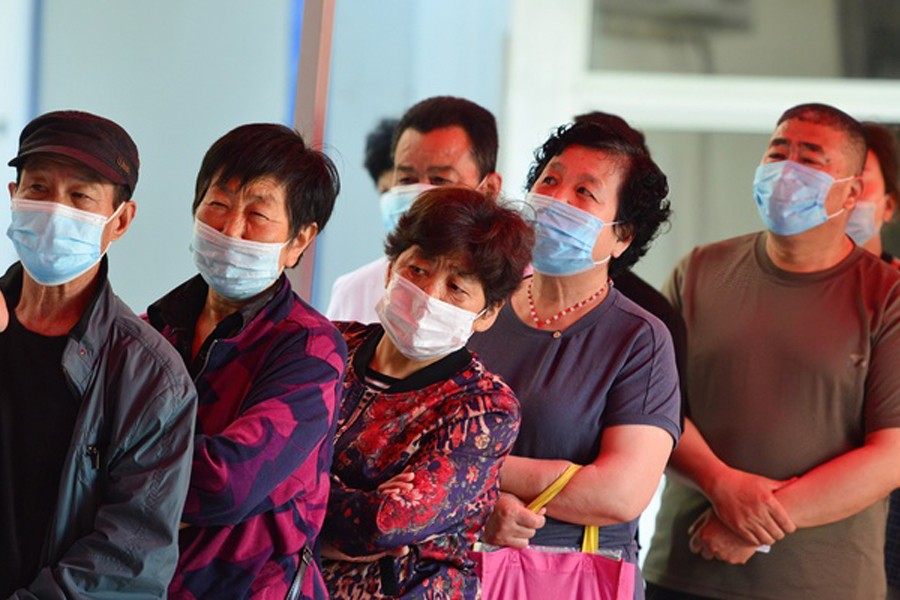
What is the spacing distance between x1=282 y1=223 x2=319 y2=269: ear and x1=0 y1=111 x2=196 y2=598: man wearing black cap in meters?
0.35

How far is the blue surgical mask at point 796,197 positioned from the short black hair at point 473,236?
41.0 inches

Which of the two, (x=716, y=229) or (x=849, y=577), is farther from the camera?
(x=716, y=229)

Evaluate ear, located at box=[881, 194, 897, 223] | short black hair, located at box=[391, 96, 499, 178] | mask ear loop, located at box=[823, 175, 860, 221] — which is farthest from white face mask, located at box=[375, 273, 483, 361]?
ear, located at box=[881, 194, 897, 223]

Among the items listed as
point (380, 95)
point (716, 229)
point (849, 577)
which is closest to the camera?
point (849, 577)

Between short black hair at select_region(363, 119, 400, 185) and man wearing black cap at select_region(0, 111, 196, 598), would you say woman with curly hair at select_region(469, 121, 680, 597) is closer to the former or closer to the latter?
man wearing black cap at select_region(0, 111, 196, 598)

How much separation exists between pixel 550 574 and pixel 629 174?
2.95 ft

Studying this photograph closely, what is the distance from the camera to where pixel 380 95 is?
4.70m

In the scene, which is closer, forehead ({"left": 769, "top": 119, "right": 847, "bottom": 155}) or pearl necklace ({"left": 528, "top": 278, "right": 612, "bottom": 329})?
pearl necklace ({"left": 528, "top": 278, "right": 612, "bottom": 329})

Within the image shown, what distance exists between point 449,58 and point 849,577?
11.2ft

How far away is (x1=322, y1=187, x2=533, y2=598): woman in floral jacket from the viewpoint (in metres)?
2.37

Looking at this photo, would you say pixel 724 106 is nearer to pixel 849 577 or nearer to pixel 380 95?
pixel 380 95

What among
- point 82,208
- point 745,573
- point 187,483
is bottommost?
point 745,573

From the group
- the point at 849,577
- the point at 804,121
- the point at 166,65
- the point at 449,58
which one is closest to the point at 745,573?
the point at 849,577

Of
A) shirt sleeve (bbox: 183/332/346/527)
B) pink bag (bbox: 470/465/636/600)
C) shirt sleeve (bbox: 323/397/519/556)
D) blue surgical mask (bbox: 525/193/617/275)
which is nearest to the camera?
shirt sleeve (bbox: 183/332/346/527)
